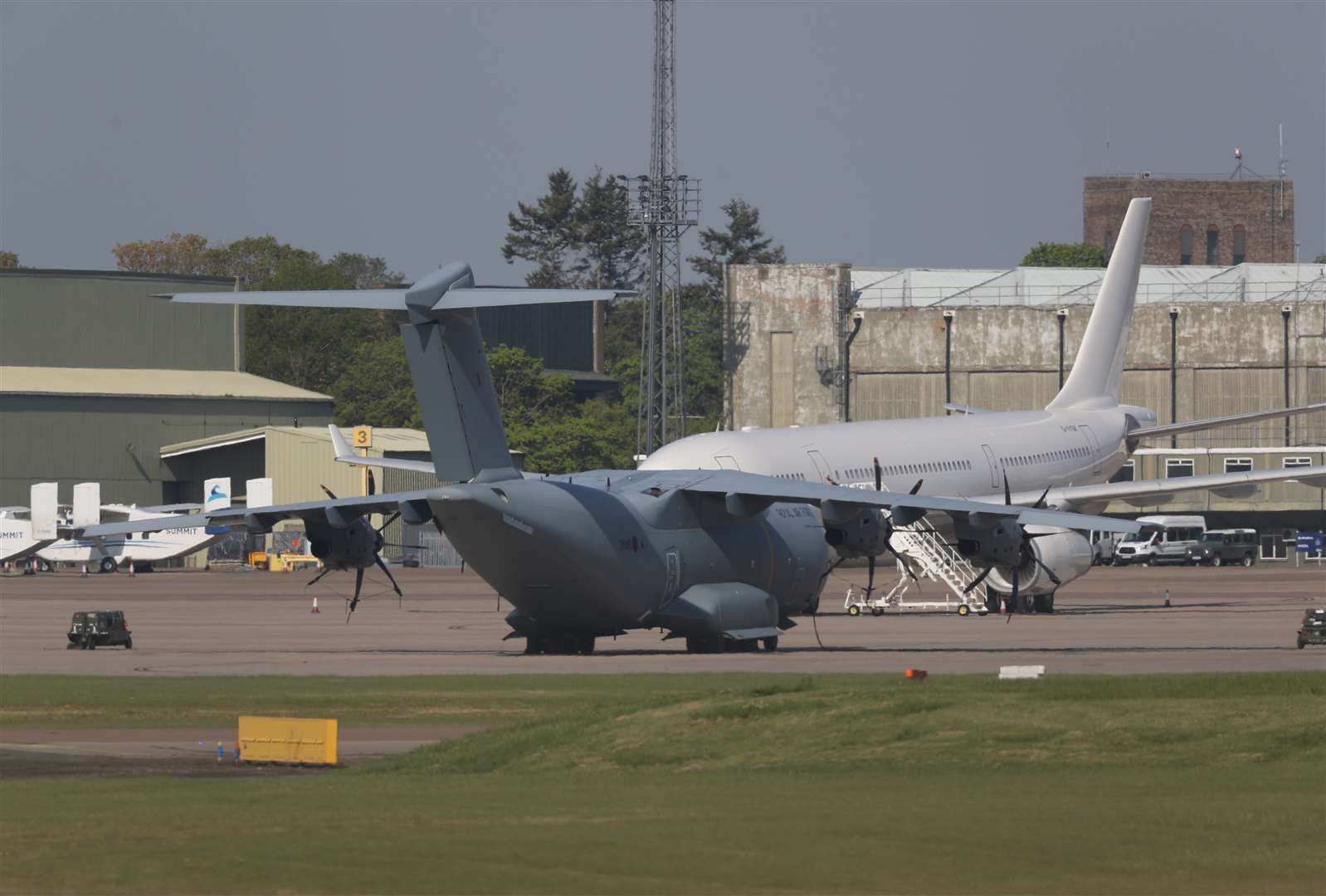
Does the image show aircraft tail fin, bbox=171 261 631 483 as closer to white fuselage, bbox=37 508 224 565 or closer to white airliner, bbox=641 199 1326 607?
white airliner, bbox=641 199 1326 607

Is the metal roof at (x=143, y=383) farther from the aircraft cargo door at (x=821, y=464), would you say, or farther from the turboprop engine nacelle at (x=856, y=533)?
the turboprop engine nacelle at (x=856, y=533)

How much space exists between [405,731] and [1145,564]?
76.6 m

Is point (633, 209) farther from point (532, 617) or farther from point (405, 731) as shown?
point (405, 731)

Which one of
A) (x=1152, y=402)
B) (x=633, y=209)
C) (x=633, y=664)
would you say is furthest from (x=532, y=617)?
(x=1152, y=402)

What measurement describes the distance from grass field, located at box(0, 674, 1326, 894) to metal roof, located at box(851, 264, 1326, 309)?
88716mm

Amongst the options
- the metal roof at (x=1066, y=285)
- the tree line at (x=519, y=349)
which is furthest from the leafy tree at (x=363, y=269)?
the metal roof at (x=1066, y=285)

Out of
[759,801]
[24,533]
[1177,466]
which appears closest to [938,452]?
[759,801]

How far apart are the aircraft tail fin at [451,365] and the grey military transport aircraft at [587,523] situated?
1.1 inches

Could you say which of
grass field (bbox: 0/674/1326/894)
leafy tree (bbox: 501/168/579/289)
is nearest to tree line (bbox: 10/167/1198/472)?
leafy tree (bbox: 501/168/579/289)

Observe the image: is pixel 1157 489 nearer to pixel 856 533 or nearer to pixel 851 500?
pixel 856 533

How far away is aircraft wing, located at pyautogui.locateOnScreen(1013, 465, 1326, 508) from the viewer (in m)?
53.2

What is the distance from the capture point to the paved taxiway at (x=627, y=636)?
3316 centimetres

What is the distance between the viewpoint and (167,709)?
86.9 feet

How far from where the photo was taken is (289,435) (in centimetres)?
10219
